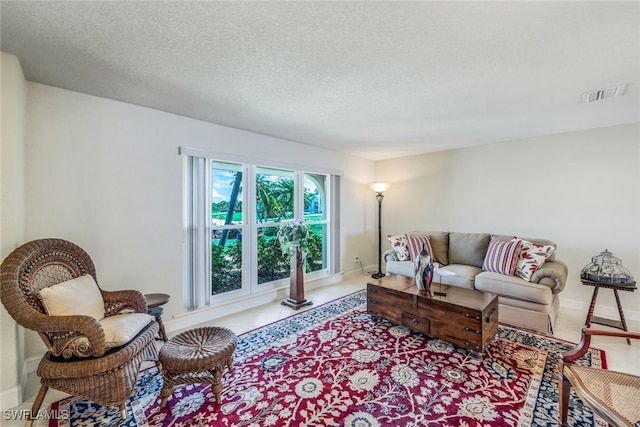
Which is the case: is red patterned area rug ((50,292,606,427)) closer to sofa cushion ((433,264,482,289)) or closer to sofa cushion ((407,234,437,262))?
sofa cushion ((433,264,482,289))

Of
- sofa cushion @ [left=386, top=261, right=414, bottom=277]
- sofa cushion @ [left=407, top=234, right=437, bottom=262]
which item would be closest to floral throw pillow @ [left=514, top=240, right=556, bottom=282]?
sofa cushion @ [left=407, top=234, right=437, bottom=262]

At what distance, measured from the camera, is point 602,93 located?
238cm

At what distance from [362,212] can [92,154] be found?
4.20 metres

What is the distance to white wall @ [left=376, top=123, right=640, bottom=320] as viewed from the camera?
3.28 meters

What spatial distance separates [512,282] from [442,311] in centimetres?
122

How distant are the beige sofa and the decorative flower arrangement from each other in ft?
5.20

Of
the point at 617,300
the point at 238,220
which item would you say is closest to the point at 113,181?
the point at 238,220

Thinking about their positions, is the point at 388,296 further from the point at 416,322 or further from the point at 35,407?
the point at 35,407

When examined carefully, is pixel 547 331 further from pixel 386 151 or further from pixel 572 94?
pixel 386 151

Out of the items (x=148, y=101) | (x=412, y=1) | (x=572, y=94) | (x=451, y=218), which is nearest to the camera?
(x=412, y=1)

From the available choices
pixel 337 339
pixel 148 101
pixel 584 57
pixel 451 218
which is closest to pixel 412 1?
pixel 584 57

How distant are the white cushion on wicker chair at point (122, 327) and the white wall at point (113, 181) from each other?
81 centimetres

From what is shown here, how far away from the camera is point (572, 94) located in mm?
2428

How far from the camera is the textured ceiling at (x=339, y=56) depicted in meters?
1.44
